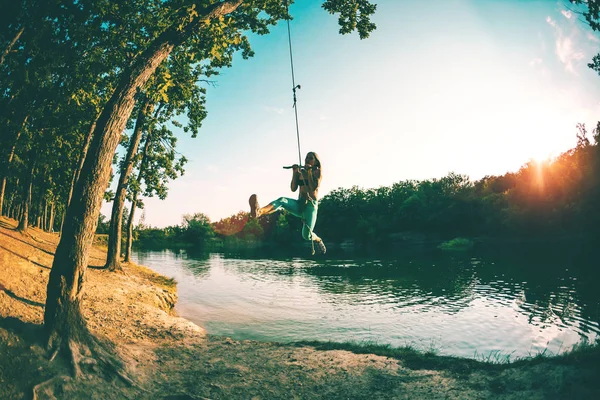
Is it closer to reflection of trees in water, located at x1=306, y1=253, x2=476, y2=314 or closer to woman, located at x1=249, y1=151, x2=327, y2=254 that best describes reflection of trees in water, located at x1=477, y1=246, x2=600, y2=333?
reflection of trees in water, located at x1=306, y1=253, x2=476, y2=314

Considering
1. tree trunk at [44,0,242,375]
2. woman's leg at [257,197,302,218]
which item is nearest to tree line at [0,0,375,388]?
tree trunk at [44,0,242,375]

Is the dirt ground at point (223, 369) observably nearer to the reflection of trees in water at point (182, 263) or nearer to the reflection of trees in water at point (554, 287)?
the reflection of trees in water at point (554, 287)

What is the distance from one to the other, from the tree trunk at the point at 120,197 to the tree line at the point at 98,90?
5cm

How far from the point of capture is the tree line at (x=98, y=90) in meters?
6.34

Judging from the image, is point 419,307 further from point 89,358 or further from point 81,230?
point 81,230

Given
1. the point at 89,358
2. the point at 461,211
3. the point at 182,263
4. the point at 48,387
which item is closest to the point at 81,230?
the point at 89,358

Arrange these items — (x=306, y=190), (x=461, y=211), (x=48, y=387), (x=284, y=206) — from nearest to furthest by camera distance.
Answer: (x=48, y=387) → (x=284, y=206) → (x=306, y=190) → (x=461, y=211)

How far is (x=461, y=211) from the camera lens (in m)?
88.1

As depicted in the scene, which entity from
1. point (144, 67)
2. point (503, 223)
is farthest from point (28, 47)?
point (503, 223)

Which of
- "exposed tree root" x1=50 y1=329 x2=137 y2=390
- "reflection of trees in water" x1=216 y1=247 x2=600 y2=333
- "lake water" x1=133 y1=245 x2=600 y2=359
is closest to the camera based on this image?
"exposed tree root" x1=50 y1=329 x2=137 y2=390

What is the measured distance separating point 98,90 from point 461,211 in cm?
8792

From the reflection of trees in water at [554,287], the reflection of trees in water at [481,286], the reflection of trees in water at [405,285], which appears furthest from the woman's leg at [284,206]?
the reflection of trees in water at [554,287]

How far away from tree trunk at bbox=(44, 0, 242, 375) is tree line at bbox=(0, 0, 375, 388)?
0.02 m

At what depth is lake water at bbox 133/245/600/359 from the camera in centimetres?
1430
